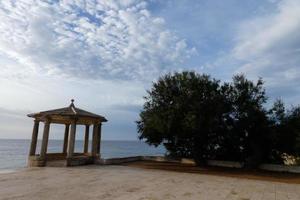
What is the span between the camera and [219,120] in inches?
808

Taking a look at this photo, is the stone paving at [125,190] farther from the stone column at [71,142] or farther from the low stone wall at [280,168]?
the low stone wall at [280,168]

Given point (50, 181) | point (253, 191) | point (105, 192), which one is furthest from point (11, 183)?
point (253, 191)

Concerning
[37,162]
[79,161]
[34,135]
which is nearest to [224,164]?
[79,161]

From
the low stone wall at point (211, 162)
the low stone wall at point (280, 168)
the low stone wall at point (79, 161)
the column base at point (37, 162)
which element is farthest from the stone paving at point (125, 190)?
the low stone wall at point (280, 168)

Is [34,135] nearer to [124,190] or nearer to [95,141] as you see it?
[95,141]

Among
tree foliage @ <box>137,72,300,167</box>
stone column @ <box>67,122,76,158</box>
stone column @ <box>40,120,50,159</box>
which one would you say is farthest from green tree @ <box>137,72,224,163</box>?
stone column @ <box>40,120,50,159</box>

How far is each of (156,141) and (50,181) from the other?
11471 mm

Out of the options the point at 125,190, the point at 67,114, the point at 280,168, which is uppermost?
the point at 67,114

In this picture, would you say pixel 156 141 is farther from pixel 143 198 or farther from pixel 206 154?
pixel 143 198

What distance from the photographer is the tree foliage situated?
20016mm

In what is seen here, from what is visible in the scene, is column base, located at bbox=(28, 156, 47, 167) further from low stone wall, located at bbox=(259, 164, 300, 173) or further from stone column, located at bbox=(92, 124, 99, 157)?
low stone wall, located at bbox=(259, 164, 300, 173)

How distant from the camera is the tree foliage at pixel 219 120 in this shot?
20016 mm

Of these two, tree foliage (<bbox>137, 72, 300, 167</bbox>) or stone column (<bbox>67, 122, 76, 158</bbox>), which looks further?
tree foliage (<bbox>137, 72, 300, 167</bbox>)

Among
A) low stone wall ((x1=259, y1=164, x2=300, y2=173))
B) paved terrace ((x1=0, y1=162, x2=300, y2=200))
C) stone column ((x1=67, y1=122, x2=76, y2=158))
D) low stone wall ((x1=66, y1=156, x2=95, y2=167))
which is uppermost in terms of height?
stone column ((x1=67, y1=122, x2=76, y2=158))
